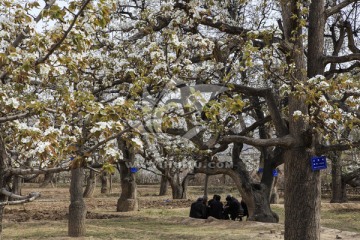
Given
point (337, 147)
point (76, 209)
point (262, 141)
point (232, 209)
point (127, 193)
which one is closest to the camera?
point (337, 147)

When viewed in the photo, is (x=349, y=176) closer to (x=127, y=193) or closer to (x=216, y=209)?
(x=216, y=209)

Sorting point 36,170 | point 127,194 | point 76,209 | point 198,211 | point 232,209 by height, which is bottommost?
point 198,211

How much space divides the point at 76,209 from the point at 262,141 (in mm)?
6131

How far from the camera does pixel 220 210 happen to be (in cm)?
1914

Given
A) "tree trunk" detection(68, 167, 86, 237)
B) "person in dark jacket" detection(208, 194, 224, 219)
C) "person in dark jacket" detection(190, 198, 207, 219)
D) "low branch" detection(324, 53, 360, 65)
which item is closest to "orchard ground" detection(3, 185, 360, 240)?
"tree trunk" detection(68, 167, 86, 237)

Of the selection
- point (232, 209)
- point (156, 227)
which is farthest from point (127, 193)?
point (156, 227)

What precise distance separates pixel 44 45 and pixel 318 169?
6356 millimetres

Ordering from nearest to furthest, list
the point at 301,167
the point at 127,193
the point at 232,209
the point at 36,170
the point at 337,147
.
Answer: the point at 36,170 < the point at 337,147 < the point at 301,167 < the point at 232,209 < the point at 127,193

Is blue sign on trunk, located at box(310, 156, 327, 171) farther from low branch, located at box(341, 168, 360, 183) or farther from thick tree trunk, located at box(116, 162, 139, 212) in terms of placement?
low branch, located at box(341, 168, 360, 183)

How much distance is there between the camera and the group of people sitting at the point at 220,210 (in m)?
18.7

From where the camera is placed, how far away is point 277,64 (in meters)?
10.6

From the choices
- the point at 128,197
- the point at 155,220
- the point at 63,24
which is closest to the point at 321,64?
the point at 63,24

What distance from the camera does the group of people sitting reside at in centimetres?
1869

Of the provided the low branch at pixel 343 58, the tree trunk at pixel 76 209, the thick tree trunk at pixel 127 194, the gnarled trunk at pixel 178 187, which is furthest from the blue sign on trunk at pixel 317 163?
the gnarled trunk at pixel 178 187
